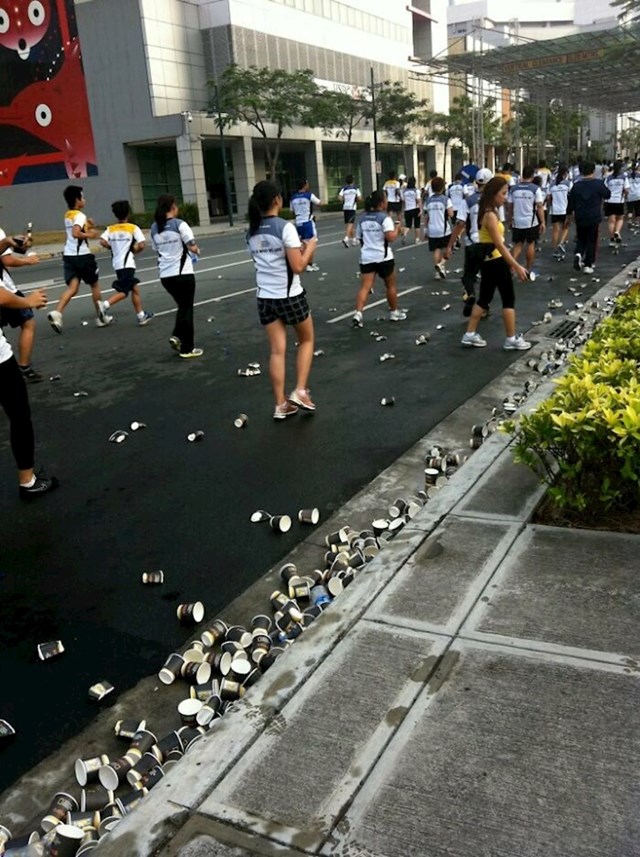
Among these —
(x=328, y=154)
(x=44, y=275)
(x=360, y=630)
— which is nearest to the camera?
(x=360, y=630)

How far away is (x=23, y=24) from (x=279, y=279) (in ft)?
146

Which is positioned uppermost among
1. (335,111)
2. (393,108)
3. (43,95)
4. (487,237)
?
(43,95)

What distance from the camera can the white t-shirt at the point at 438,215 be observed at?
1469 cm

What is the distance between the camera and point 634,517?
3883 mm

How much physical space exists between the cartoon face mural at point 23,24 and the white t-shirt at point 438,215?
37.2 meters

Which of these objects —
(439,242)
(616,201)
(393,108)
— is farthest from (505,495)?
(393,108)

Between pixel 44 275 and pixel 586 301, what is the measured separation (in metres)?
15.0

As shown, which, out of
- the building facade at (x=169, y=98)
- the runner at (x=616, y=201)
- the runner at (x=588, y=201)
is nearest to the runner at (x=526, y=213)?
the runner at (x=588, y=201)

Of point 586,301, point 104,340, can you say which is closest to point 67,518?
point 104,340

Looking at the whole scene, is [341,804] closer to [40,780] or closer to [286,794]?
[286,794]

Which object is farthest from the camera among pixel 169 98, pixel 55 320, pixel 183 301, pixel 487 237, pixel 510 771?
pixel 169 98

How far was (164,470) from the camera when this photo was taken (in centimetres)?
577

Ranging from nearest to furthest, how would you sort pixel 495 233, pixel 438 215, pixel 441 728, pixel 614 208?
pixel 441 728 → pixel 495 233 → pixel 438 215 → pixel 614 208

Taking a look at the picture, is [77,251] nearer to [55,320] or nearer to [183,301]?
[55,320]
